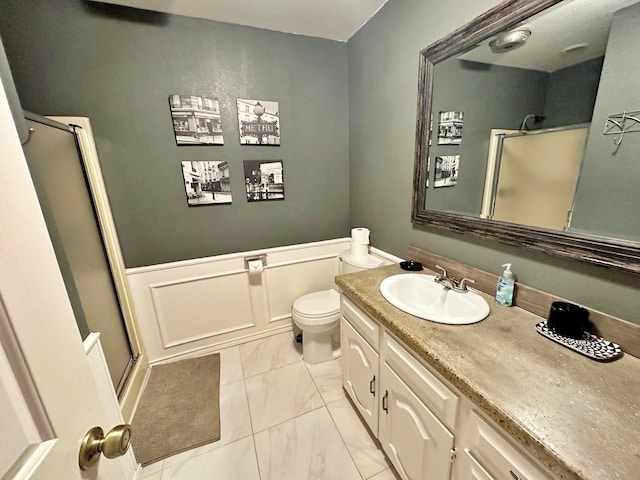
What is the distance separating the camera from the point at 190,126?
1.73 m

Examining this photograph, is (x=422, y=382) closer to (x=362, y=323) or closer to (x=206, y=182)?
(x=362, y=323)

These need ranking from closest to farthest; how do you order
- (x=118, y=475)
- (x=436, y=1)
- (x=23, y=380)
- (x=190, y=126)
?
(x=23, y=380)
(x=118, y=475)
(x=436, y=1)
(x=190, y=126)

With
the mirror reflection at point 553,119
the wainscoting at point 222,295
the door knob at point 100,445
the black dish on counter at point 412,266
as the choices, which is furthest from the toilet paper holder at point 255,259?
the door knob at point 100,445

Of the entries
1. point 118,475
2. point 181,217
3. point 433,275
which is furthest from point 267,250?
point 118,475

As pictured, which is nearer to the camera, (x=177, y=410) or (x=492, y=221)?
(x=492, y=221)

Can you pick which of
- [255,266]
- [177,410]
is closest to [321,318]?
[255,266]

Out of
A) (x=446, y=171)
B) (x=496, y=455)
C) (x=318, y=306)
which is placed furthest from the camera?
(x=318, y=306)

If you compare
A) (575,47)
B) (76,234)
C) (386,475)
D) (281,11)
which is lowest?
(386,475)

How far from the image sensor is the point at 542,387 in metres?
0.70

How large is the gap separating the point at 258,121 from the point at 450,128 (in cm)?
127

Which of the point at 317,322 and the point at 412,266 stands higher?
the point at 412,266

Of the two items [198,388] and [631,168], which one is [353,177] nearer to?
[631,168]

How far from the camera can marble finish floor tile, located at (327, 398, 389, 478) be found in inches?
50.2

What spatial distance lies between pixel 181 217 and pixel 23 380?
167 centimetres
